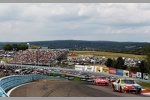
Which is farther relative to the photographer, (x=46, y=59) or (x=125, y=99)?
(x=46, y=59)

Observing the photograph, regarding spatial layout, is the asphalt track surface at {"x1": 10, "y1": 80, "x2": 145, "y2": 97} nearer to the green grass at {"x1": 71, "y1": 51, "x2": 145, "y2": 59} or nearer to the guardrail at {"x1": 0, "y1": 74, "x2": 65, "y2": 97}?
the guardrail at {"x1": 0, "y1": 74, "x2": 65, "y2": 97}

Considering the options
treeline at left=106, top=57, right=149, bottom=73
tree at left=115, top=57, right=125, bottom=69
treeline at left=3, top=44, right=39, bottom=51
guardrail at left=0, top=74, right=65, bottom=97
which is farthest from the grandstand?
tree at left=115, top=57, right=125, bottom=69

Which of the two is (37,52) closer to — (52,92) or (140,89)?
(52,92)

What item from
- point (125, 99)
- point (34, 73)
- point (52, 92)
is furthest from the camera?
point (34, 73)

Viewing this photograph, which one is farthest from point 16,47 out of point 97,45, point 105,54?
point 105,54

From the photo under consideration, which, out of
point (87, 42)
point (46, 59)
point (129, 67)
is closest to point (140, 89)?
point (129, 67)

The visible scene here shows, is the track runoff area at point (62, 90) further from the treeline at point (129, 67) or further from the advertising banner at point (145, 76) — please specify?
the advertising banner at point (145, 76)

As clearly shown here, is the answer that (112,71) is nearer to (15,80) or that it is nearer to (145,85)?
(145,85)
